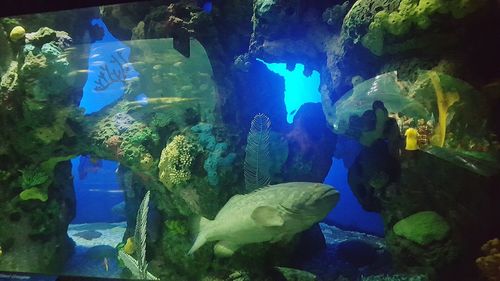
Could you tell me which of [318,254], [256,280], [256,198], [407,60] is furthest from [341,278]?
[407,60]

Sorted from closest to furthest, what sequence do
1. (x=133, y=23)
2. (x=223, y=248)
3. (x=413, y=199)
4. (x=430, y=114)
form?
(x=430, y=114)
(x=413, y=199)
(x=223, y=248)
(x=133, y=23)

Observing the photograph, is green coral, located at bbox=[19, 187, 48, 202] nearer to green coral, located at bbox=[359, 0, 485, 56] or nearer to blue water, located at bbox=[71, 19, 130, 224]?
blue water, located at bbox=[71, 19, 130, 224]

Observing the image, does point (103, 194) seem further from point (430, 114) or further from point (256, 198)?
point (430, 114)

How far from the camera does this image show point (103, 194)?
485 centimetres

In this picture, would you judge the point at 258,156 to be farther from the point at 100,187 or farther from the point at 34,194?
the point at 34,194

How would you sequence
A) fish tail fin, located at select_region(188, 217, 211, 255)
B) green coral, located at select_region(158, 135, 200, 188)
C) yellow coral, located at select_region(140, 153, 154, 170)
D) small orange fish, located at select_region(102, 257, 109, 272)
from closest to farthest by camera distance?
1. fish tail fin, located at select_region(188, 217, 211, 255)
2. green coral, located at select_region(158, 135, 200, 188)
3. yellow coral, located at select_region(140, 153, 154, 170)
4. small orange fish, located at select_region(102, 257, 109, 272)

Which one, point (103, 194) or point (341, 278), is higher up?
point (103, 194)

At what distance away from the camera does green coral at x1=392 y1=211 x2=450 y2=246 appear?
3416 millimetres

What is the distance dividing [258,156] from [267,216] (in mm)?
732

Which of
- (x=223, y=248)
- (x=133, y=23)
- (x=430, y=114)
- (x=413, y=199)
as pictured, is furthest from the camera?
(x=133, y=23)

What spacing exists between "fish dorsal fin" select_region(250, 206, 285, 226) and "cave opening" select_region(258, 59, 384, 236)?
531 mm

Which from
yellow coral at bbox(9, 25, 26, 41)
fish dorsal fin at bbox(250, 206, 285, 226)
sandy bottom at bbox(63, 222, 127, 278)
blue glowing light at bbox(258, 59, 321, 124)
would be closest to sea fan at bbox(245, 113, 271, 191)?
blue glowing light at bbox(258, 59, 321, 124)

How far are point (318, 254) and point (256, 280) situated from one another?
725 millimetres

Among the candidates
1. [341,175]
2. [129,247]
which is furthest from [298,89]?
[129,247]
